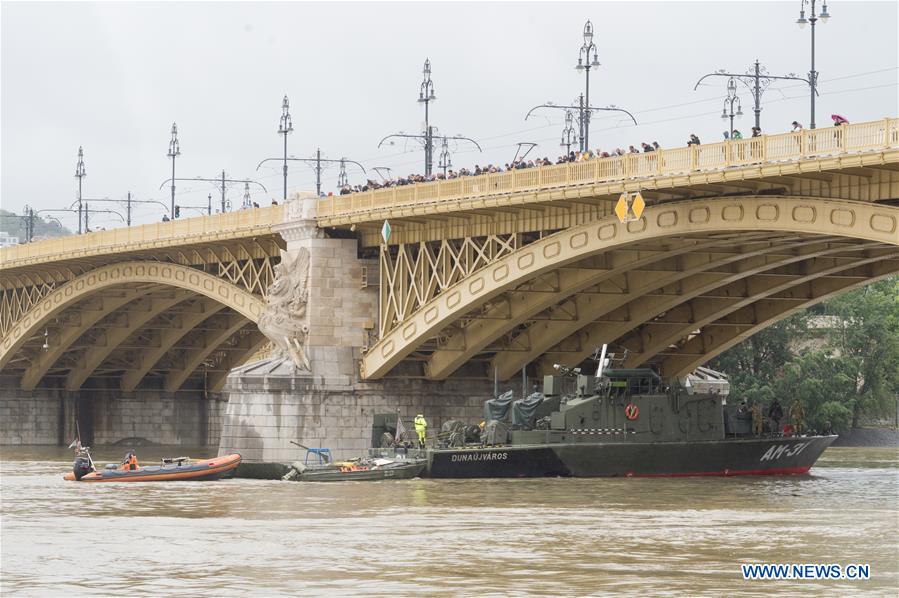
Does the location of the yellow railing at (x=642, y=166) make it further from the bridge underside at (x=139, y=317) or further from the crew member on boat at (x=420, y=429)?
the bridge underside at (x=139, y=317)

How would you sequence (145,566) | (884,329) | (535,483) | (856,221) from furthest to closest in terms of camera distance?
(884,329)
(535,483)
(856,221)
(145,566)

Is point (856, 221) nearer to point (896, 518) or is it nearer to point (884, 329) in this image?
point (896, 518)

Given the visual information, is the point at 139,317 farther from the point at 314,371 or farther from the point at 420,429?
the point at 420,429

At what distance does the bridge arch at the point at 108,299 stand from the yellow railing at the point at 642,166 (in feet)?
29.0

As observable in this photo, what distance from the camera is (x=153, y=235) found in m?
72.4

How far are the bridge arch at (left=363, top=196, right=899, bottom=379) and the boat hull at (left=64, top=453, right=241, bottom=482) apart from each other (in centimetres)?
761

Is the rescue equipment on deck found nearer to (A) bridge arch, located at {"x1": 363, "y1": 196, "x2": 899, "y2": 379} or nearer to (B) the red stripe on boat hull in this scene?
(B) the red stripe on boat hull

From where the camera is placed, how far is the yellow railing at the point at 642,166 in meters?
41.6

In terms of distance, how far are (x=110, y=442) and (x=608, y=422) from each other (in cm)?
4833

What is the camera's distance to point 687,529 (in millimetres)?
36812

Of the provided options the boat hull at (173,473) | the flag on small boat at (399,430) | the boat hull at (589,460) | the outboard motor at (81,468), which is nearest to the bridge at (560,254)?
the flag on small boat at (399,430)

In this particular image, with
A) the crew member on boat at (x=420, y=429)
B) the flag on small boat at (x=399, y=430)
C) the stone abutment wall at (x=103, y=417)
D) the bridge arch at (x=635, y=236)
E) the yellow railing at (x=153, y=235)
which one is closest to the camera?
the bridge arch at (x=635, y=236)

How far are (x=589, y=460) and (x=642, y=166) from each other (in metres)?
9.91

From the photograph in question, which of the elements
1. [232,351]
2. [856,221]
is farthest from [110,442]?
[856,221]
